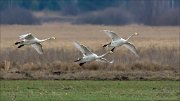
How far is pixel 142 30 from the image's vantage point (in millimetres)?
55594

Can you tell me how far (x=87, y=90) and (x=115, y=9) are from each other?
45418 mm

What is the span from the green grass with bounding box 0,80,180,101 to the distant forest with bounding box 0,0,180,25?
36.6 metres

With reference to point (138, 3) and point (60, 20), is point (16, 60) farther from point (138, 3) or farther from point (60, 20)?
point (138, 3)

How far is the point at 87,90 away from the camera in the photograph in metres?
22.7

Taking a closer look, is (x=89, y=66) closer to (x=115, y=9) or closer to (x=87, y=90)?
(x=87, y=90)

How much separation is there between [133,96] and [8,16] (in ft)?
149

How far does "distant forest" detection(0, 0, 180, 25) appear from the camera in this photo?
64438mm

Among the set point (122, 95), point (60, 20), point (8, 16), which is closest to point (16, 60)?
point (122, 95)

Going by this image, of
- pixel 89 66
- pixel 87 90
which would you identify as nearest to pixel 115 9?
pixel 89 66

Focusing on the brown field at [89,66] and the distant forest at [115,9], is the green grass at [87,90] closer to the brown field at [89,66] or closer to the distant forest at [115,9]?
the brown field at [89,66]

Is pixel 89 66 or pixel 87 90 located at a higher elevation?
pixel 89 66

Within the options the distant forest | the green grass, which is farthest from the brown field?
the distant forest

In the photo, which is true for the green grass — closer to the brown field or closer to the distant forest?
the brown field

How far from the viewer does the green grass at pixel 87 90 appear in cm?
1981
